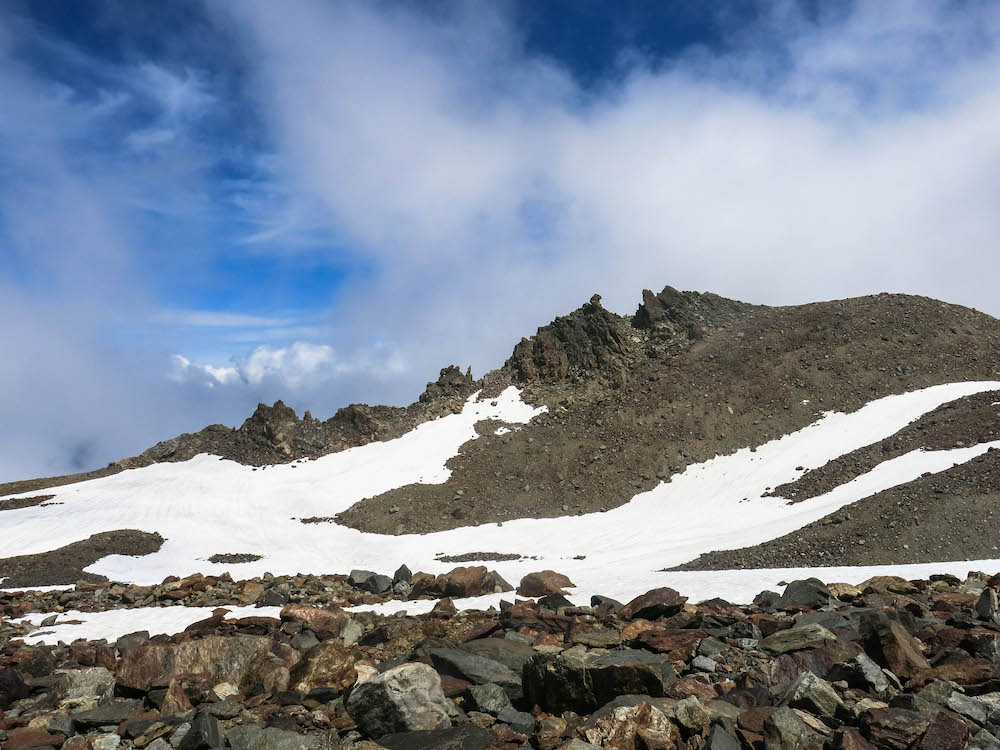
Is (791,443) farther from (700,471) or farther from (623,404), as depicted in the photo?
(623,404)

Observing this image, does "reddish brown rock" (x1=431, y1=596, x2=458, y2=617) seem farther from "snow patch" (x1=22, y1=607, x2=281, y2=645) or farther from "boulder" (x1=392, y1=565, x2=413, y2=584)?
"boulder" (x1=392, y1=565, x2=413, y2=584)

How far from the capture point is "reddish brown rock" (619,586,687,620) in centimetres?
1105

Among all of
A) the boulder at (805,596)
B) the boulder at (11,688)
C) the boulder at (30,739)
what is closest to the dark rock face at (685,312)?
the boulder at (805,596)

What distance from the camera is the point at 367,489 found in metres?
44.9

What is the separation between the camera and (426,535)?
37.8 m

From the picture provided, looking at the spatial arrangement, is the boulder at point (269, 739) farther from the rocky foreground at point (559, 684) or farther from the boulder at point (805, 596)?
the boulder at point (805, 596)

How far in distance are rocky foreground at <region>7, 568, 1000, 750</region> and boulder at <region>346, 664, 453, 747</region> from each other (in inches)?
0.7

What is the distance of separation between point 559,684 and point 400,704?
195 centimetres

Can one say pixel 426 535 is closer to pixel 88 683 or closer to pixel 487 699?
pixel 88 683

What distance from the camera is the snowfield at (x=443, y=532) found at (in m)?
28.1

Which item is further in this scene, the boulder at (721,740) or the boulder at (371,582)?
the boulder at (371,582)

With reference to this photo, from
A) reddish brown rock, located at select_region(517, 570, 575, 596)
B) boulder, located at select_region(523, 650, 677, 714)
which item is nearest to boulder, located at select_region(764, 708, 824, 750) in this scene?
boulder, located at select_region(523, 650, 677, 714)

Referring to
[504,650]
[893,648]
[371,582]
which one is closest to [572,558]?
[371,582]

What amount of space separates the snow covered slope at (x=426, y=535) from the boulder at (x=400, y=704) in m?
13.5
